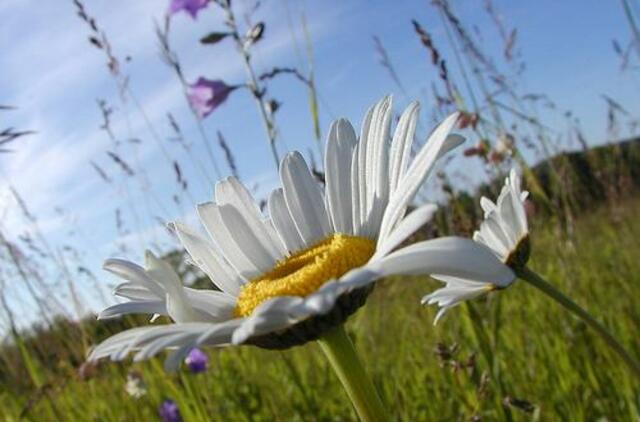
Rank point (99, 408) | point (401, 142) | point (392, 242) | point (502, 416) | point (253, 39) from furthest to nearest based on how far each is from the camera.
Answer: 1. point (99, 408)
2. point (253, 39)
3. point (502, 416)
4. point (401, 142)
5. point (392, 242)

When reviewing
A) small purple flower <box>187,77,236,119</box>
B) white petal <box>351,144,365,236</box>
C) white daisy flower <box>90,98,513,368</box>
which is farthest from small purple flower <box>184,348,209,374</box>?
white petal <box>351,144,365,236</box>

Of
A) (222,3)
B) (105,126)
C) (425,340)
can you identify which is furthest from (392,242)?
(105,126)

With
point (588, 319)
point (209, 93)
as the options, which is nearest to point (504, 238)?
point (588, 319)

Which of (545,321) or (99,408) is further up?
(99,408)

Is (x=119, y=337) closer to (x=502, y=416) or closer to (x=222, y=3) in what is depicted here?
(x=502, y=416)

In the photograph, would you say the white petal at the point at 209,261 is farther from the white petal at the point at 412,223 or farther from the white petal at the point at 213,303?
the white petal at the point at 412,223

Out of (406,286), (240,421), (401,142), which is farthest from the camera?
(406,286)
